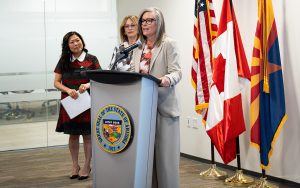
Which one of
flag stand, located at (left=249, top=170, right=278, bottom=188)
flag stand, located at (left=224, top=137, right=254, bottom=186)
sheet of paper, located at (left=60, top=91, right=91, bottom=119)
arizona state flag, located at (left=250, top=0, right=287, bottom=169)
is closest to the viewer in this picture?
arizona state flag, located at (left=250, top=0, right=287, bottom=169)

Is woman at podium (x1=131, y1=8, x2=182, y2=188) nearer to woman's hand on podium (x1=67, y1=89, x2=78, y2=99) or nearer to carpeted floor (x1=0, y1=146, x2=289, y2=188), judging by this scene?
carpeted floor (x1=0, y1=146, x2=289, y2=188)

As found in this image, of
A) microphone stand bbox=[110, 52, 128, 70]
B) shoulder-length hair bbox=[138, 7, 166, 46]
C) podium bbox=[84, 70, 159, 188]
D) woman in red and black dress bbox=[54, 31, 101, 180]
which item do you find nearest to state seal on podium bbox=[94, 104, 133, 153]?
podium bbox=[84, 70, 159, 188]

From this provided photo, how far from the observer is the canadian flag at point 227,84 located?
12.5ft

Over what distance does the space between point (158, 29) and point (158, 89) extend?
38 centimetres

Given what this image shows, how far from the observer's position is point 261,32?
3.66m

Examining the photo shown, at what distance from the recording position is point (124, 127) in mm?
2375

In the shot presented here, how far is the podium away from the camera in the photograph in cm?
234

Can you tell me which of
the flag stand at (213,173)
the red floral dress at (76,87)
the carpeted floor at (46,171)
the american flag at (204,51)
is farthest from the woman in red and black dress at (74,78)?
the flag stand at (213,173)

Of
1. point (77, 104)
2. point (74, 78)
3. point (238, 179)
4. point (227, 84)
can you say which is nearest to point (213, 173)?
point (238, 179)

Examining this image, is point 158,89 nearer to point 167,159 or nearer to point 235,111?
point 167,159

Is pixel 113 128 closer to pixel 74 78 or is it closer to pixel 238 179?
pixel 74 78

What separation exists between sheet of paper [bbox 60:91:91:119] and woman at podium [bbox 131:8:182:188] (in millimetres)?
1535

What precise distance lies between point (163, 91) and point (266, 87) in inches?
53.7

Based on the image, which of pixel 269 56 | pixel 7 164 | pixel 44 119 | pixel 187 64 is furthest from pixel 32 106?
pixel 269 56
